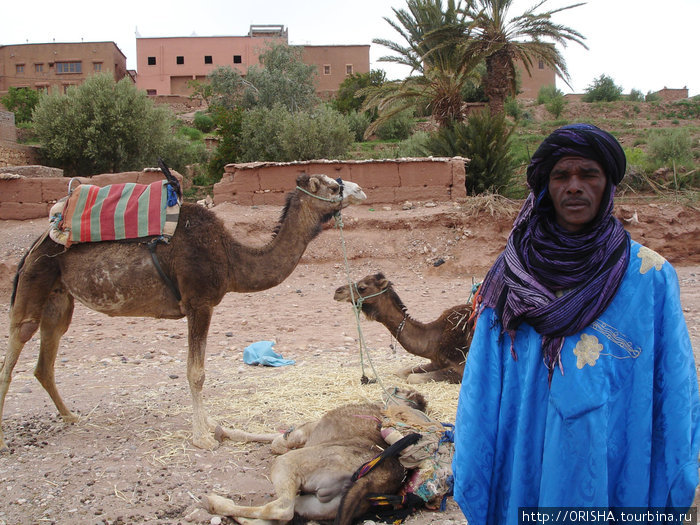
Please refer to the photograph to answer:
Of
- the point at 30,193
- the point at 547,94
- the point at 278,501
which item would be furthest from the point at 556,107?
the point at 278,501

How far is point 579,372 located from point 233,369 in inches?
231

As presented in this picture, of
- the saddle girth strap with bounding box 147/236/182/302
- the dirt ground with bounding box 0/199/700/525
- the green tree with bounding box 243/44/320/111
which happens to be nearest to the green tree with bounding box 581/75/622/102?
the green tree with bounding box 243/44/320/111

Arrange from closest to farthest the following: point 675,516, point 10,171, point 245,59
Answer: point 675,516 < point 10,171 < point 245,59

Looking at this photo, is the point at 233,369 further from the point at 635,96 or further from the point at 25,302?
the point at 635,96

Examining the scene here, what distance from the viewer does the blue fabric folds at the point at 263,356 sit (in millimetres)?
7531

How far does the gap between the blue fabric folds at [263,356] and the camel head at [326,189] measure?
9.08 ft

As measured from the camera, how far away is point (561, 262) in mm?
2127

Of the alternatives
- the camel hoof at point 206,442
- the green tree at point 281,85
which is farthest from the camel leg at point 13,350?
the green tree at point 281,85

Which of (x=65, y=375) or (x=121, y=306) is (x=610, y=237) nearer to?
(x=121, y=306)

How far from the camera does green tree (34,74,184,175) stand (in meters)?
23.8

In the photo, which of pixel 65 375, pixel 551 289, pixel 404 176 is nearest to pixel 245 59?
pixel 404 176

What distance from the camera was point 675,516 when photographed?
197 cm

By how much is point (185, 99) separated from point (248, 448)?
50657 mm

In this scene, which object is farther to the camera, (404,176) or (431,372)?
(404,176)
